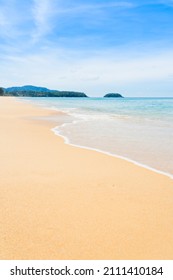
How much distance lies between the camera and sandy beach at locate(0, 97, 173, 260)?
11.1ft

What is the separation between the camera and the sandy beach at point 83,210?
337 centimetres

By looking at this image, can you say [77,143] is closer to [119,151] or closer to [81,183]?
[119,151]

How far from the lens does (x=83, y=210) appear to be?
14.2 ft

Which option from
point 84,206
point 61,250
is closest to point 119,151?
point 84,206

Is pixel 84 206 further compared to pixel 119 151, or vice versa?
pixel 119 151

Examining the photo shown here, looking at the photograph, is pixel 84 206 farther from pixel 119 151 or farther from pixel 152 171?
pixel 119 151

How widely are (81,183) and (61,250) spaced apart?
7.30ft
